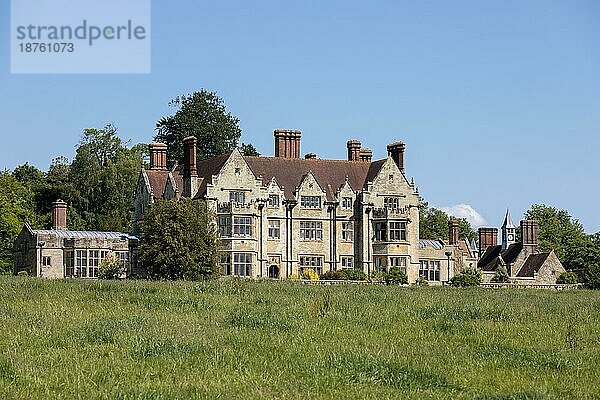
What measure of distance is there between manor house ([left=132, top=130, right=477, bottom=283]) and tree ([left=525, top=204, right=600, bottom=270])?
25192 mm

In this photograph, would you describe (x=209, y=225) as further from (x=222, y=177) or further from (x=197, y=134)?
(x=197, y=134)

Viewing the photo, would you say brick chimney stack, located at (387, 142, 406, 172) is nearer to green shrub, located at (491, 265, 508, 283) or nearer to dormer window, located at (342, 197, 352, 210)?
dormer window, located at (342, 197, 352, 210)

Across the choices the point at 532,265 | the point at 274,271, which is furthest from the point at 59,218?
the point at 532,265

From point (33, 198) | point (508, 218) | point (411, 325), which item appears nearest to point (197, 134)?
point (33, 198)

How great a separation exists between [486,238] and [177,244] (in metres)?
43.9

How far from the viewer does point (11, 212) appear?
257ft

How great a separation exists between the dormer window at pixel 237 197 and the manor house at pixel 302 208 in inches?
3.4

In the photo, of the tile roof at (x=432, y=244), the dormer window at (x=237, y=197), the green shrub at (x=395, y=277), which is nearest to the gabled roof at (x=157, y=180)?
the dormer window at (x=237, y=197)

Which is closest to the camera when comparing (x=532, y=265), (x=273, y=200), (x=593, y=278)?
(x=273, y=200)

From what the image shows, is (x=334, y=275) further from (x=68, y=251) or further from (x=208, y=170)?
(x=68, y=251)

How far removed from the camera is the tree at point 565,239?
93938 millimetres

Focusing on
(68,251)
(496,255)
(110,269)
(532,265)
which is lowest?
(532,265)

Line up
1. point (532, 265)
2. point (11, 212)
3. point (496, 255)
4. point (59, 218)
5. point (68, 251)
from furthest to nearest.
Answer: point (496, 255) < point (532, 265) < point (11, 212) < point (59, 218) < point (68, 251)

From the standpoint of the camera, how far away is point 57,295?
27.9 m
